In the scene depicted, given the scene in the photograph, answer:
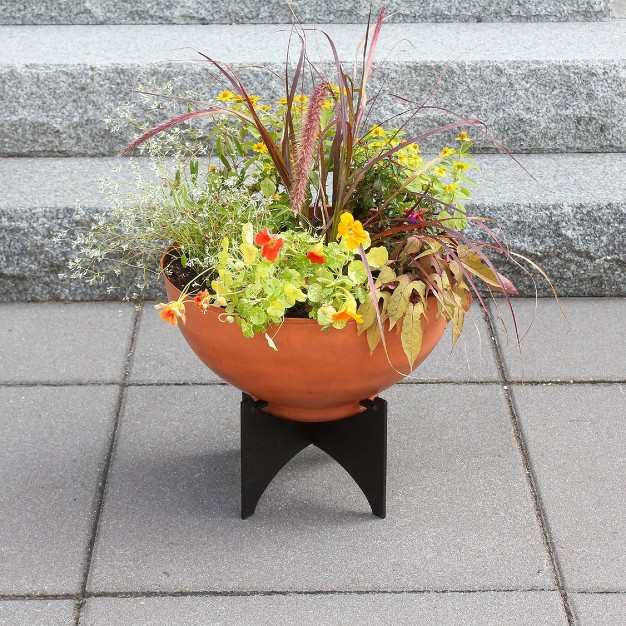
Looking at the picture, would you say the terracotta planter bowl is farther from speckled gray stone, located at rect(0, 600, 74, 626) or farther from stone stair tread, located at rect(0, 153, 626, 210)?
stone stair tread, located at rect(0, 153, 626, 210)

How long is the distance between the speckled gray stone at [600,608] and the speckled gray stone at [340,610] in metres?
0.04

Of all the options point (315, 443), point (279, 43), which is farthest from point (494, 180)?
point (315, 443)

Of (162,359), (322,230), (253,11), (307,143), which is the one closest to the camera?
(307,143)

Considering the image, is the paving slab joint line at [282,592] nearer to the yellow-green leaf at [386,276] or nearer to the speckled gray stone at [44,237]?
the yellow-green leaf at [386,276]

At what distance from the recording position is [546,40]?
3.49 m

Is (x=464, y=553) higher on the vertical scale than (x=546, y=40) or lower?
lower

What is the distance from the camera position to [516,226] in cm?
305

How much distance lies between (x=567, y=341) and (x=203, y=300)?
1.44m

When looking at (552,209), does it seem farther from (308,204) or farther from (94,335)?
(94,335)

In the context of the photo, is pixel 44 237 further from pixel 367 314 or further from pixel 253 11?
pixel 367 314

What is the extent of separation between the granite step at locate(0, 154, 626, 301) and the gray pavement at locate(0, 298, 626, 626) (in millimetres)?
222

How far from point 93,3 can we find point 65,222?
1106 millimetres

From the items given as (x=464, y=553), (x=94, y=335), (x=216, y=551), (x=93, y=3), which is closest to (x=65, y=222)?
(x=94, y=335)

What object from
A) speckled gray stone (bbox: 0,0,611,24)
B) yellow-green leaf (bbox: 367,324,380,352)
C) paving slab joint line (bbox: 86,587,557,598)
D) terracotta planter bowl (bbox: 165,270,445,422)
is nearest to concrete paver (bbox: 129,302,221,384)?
terracotta planter bowl (bbox: 165,270,445,422)
